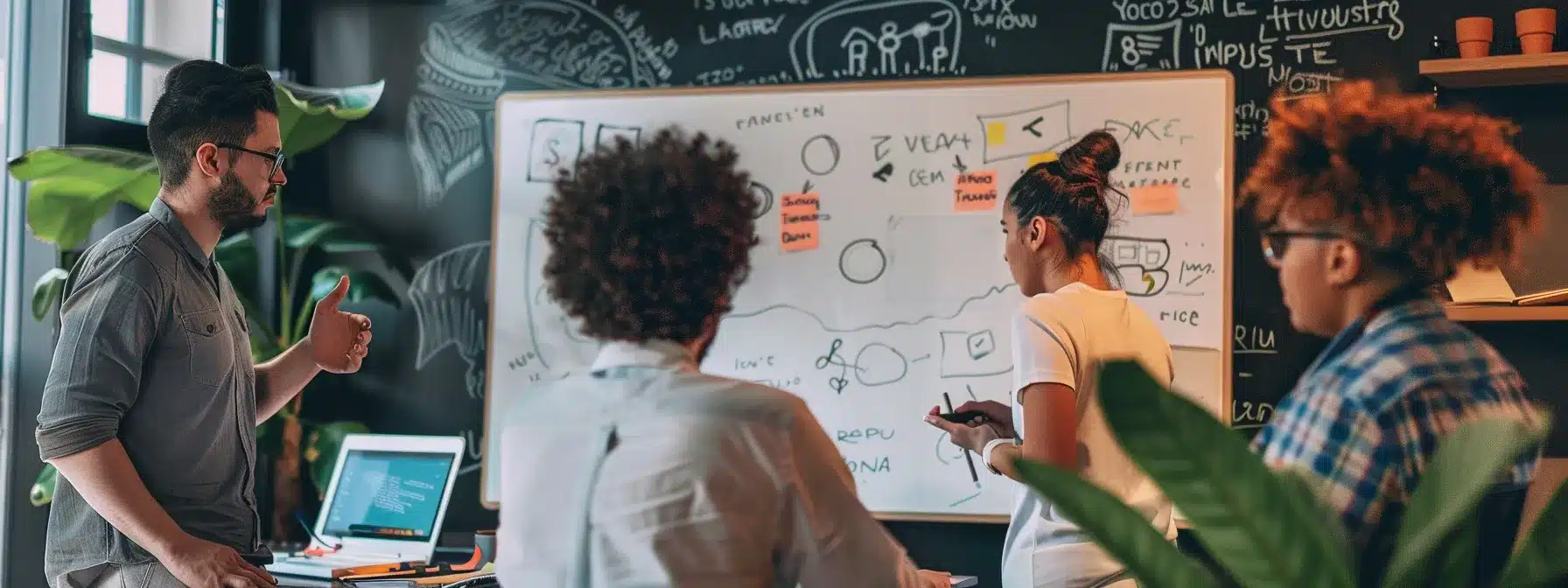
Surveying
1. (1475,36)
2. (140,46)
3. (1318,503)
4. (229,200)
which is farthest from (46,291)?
(1475,36)

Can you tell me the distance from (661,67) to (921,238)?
0.88 meters

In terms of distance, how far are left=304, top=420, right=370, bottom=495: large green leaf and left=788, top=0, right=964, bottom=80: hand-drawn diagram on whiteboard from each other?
60.4 inches

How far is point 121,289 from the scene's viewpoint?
6.59 feet

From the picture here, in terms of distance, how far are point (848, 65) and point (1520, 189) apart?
2518 millimetres

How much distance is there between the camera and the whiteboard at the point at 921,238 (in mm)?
3400

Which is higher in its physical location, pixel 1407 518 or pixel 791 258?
pixel 791 258

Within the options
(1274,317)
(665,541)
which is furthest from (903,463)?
(665,541)

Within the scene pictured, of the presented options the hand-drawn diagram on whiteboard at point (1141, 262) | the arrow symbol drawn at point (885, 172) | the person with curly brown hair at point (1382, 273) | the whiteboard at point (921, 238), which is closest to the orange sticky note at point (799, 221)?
the whiteboard at point (921, 238)

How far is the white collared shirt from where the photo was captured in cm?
134

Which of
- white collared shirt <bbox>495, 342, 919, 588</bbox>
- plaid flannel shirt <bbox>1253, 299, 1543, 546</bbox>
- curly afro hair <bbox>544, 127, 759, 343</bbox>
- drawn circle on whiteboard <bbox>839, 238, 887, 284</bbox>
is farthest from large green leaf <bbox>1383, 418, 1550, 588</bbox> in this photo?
drawn circle on whiteboard <bbox>839, 238, 887, 284</bbox>

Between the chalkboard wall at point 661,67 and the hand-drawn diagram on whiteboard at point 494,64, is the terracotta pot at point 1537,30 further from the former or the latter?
the hand-drawn diagram on whiteboard at point 494,64

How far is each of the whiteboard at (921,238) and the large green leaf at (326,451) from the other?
Result: 24.5 inches

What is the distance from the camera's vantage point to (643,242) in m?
1.42

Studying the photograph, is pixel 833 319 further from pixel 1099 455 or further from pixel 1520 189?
pixel 1520 189
